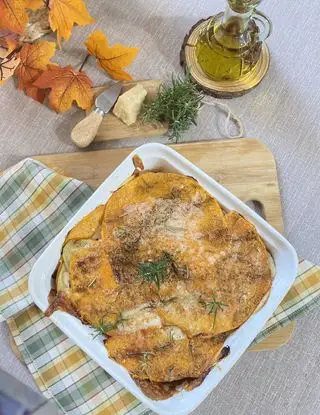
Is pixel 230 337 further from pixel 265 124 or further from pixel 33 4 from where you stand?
pixel 33 4

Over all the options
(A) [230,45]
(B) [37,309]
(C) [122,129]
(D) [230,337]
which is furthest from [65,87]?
(D) [230,337]

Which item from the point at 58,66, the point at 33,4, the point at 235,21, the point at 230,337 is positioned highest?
the point at 33,4

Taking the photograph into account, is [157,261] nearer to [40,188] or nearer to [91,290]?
[91,290]

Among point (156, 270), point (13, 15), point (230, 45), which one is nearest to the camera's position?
point (156, 270)

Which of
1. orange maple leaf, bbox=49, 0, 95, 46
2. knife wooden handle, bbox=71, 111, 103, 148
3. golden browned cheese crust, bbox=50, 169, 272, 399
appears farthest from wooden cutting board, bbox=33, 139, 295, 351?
orange maple leaf, bbox=49, 0, 95, 46

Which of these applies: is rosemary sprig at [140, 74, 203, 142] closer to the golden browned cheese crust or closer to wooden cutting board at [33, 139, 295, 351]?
wooden cutting board at [33, 139, 295, 351]

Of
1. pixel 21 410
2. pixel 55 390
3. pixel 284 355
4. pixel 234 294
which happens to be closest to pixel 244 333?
pixel 234 294

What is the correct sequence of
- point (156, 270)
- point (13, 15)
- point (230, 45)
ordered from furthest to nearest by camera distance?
point (230, 45), point (13, 15), point (156, 270)
